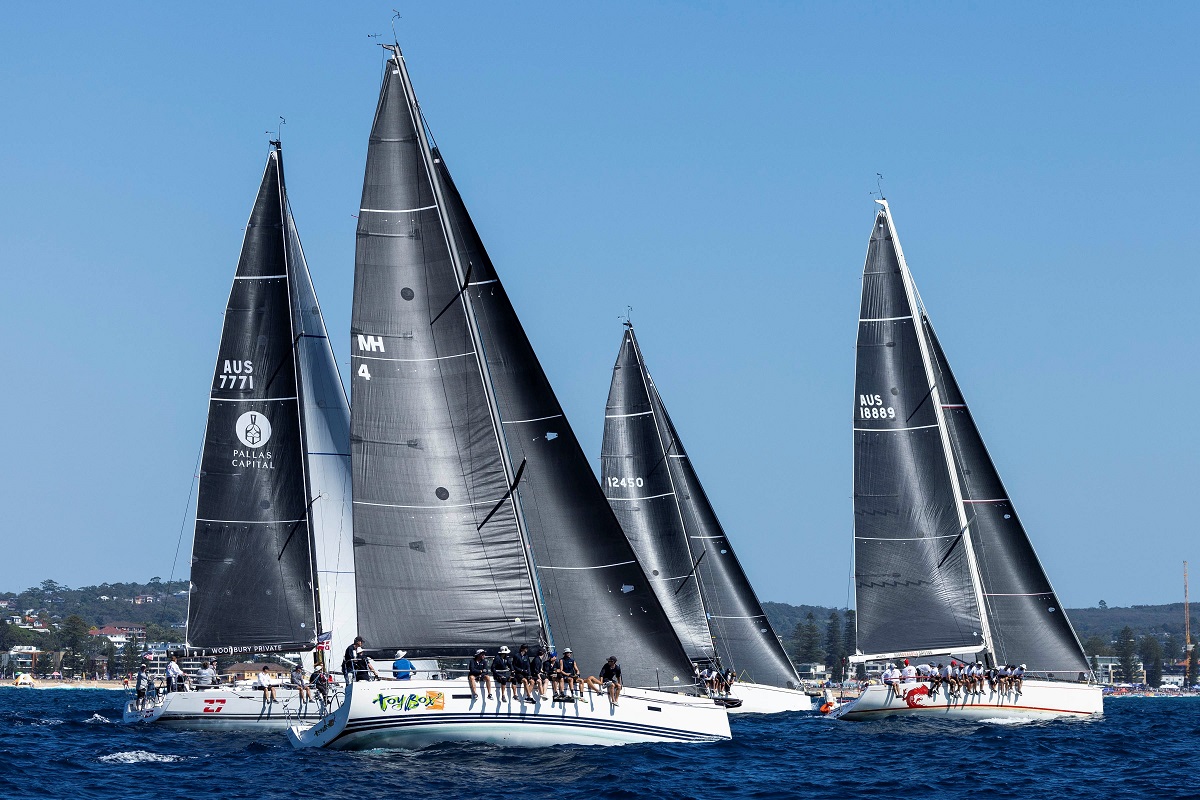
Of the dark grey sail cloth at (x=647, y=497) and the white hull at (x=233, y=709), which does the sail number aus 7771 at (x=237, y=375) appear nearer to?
the white hull at (x=233, y=709)

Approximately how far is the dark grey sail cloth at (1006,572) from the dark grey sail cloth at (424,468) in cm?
1953

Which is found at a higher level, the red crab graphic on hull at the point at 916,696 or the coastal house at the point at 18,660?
the red crab graphic on hull at the point at 916,696

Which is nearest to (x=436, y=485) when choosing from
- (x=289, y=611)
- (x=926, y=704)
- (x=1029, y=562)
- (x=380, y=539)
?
(x=380, y=539)

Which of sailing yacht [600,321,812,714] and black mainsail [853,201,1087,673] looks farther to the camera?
sailing yacht [600,321,812,714]

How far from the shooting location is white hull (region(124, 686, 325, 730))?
3662cm

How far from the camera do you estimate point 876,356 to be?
44219mm

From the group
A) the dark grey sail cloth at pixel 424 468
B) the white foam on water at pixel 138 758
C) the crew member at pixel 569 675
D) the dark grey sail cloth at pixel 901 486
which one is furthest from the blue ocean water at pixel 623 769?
the dark grey sail cloth at pixel 901 486

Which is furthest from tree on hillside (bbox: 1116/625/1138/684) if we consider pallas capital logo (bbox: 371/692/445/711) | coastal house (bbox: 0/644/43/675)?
pallas capital logo (bbox: 371/692/445/711)

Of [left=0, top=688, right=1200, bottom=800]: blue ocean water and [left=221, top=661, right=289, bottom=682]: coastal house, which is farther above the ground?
[left=221, top=661, right=289, bottom=682]: coastal house

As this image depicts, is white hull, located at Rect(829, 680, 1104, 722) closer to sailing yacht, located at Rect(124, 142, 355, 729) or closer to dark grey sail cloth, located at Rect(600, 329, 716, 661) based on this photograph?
dark grey sail cloth, located at Rect(600, 329, 716, 661)

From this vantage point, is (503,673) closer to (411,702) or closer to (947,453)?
(411,702)

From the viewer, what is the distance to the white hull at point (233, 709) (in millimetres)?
36625

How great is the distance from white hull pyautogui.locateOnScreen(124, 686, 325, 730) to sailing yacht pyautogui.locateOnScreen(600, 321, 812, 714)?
47.5 feet

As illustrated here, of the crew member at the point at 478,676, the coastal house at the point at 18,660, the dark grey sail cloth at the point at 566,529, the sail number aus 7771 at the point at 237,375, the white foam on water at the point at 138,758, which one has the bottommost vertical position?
the coastal house at the point at 18,660
